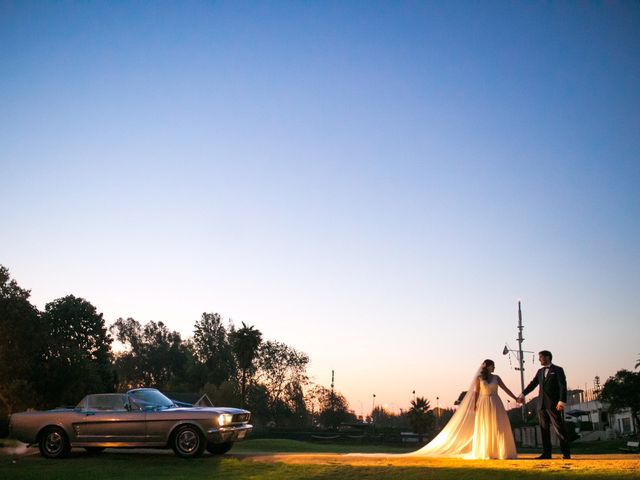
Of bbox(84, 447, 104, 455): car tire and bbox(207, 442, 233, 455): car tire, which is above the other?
bbox(207, 442, 233, 455): car tire

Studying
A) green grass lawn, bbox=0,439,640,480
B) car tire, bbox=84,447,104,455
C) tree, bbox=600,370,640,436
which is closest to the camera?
green grass lawn, bbox=0,439,640,480

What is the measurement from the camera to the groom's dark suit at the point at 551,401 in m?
14.1

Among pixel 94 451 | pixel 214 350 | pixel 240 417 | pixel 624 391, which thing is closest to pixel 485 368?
pixel 240 417

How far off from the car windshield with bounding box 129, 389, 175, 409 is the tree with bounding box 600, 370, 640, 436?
1755 inches

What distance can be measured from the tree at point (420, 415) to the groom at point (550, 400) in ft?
245

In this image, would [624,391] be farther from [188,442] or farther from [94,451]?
[94,451]

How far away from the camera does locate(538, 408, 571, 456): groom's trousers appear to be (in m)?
14.0

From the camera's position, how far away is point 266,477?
12867 millimetres

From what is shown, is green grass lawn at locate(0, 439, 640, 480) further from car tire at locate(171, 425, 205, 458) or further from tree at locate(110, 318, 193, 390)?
tree at locate(110, 318, 193, 390)

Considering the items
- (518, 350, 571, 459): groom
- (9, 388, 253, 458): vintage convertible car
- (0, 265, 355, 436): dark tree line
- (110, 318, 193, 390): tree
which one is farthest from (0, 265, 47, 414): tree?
(110, 318, 193, 390): tree

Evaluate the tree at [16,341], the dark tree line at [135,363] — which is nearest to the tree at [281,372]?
the dark tree line at [135,363]

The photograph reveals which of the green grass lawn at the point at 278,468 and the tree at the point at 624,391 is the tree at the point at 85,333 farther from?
the green grass lawn at the point at 278,468

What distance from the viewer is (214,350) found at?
115 metres

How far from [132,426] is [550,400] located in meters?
9.95
